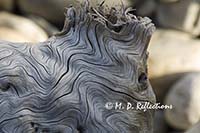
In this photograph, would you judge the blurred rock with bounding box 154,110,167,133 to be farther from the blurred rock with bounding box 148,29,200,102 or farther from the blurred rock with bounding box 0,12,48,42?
the blurred rock with bounding box 0,12,48,42

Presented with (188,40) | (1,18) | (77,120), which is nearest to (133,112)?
(77,120)

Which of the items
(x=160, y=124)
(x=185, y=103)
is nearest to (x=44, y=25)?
(x=160, y=124)

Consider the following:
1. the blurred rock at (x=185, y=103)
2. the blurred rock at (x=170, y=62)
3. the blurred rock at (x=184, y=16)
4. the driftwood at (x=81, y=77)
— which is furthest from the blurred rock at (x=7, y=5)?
the driftwood at (x=81, y=77)

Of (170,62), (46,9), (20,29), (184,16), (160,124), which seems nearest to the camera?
(160,124)

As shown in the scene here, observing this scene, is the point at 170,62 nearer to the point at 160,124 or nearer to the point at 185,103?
the point at 160,124

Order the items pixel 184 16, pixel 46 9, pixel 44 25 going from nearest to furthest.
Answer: pixel 184 16
pixel 44 25
pixel 46 9

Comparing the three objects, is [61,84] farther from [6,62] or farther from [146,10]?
[146,10]

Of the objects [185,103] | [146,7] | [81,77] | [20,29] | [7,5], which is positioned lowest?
[81,77]

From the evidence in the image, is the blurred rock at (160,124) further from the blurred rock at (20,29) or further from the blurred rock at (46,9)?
the blurred rock at (46,9)
